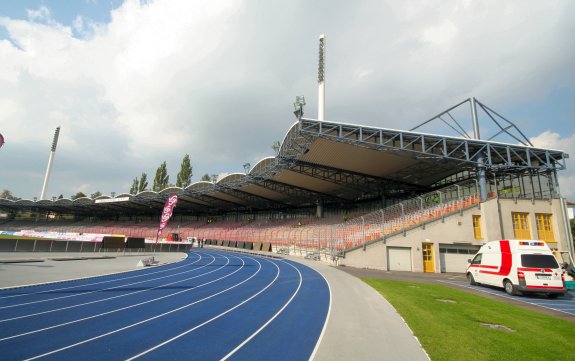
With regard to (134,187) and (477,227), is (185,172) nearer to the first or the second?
(134,187)

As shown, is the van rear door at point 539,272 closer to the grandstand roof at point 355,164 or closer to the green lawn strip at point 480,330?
the green lawn strip at point 480,330

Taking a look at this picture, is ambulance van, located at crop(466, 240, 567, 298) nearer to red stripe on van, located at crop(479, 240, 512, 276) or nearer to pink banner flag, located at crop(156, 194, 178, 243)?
red stripe on van, located at crop(479, 240, 512, 276)

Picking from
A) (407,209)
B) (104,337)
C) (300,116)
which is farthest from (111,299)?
(407,209)

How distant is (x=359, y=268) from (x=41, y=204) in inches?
3323

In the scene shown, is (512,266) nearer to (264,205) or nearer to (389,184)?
(389,184)

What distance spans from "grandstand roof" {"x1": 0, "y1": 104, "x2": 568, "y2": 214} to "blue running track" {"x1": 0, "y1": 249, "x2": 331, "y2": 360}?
14.3 metres

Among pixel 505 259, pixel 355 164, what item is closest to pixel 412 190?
pixel 355 164

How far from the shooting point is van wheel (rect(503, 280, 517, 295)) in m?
12.3

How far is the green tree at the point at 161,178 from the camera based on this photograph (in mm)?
79188

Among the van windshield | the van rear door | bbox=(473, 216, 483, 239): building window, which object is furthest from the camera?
bbox=(473, 216, 483, 239): building window

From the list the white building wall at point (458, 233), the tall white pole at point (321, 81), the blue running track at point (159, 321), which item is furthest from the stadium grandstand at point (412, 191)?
the blue running track at point (159, 321)

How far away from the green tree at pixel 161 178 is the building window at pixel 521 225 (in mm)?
78589

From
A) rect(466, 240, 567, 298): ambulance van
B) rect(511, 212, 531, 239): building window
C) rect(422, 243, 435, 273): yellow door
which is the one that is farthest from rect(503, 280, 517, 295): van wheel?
rect(511, 212, 531, 239): building window

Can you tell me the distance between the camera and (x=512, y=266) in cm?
1248
